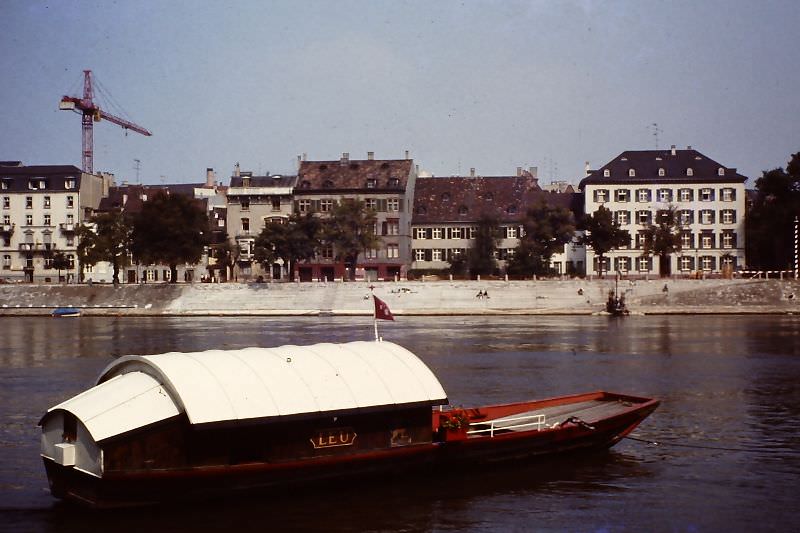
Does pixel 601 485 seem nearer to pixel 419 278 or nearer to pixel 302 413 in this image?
pixel 302 413

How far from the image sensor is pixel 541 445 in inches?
1160

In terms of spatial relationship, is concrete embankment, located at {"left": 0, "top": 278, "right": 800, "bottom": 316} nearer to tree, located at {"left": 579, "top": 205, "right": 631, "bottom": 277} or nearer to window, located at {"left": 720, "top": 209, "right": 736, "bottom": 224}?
tree, located at {"left": 579, "top": 205, "right": 631, "bottom": 277}

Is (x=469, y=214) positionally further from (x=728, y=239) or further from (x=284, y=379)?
(x=284, y=379)

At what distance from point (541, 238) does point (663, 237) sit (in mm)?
13847

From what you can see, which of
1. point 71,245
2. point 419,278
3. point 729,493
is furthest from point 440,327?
point 71,245

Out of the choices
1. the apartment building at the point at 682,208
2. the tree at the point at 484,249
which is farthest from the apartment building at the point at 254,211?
the apartment building at the point at 682,208

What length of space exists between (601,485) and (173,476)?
452 inches

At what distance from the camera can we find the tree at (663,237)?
389ft

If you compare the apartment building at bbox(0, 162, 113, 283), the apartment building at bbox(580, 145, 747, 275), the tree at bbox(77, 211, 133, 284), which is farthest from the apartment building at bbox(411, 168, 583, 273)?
the apartment building at bbox(0, 162, 113, 283)

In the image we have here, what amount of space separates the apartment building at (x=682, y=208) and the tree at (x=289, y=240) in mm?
34723

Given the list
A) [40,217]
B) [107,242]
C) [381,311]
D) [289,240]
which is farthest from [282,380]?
[40,217]

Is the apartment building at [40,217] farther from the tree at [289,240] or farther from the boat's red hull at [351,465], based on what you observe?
the boat's red hull at [351,465]

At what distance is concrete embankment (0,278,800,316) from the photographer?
349 ft

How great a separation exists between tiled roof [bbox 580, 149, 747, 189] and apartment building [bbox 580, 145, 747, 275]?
0.41ft
